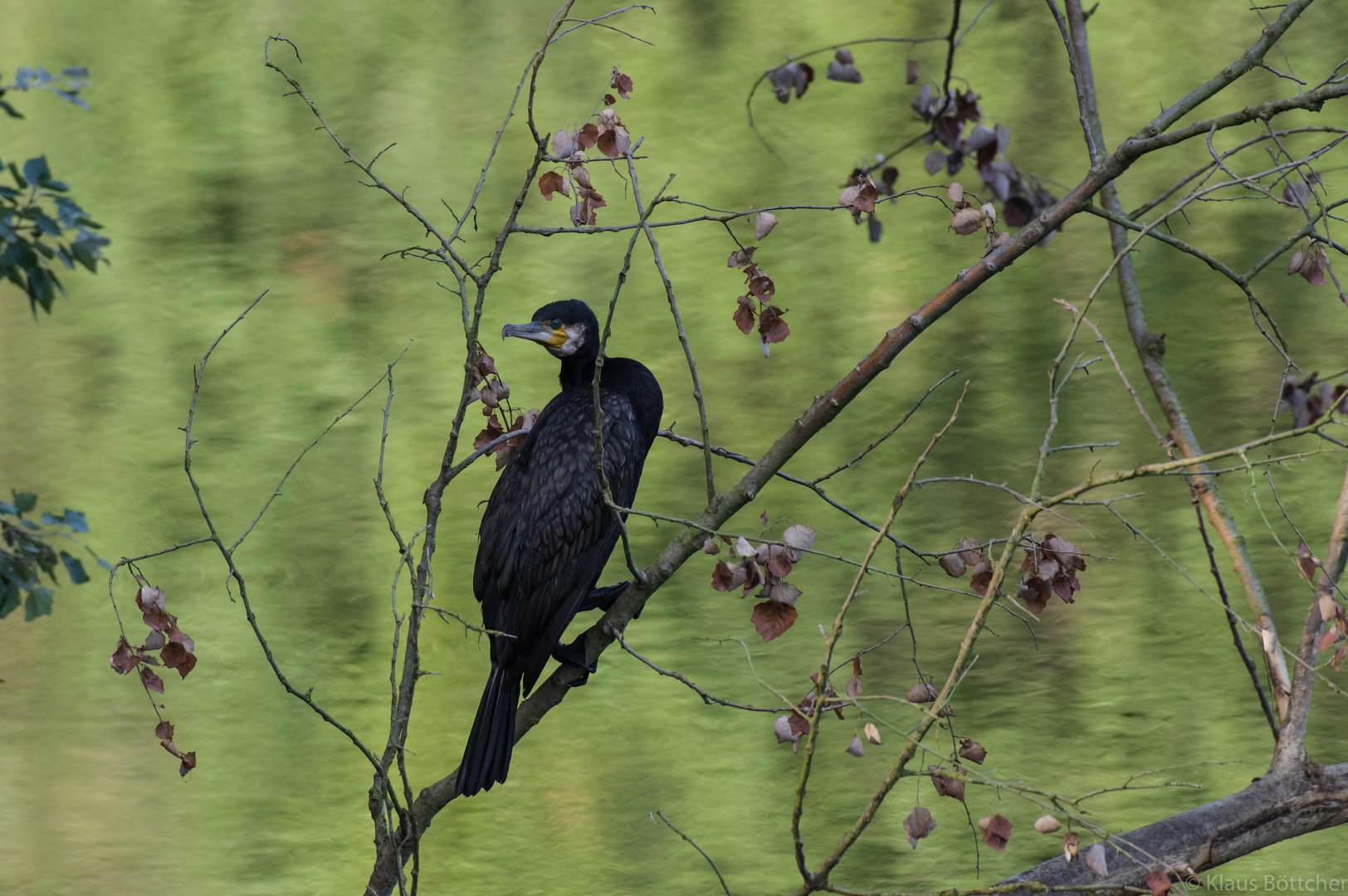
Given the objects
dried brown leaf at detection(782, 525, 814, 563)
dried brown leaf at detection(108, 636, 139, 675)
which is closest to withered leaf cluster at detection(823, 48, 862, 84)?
dried brown leaf at detection(782, 525, 814, 563)

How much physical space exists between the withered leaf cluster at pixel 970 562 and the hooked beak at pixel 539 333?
0.80m

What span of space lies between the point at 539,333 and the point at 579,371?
15 centimetres

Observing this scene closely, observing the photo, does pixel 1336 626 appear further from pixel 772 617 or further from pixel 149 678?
pixel 149 678

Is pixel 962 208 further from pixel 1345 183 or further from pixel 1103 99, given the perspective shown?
pixel 1345 183

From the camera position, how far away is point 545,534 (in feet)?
5.90

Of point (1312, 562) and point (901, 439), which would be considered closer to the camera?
point (1312, 562)

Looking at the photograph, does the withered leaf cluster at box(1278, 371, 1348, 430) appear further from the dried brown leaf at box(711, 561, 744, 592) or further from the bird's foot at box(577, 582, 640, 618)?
the bird's foot at box(577, 582, 640, 618)

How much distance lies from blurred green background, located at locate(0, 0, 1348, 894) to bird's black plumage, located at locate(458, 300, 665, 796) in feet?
2.14

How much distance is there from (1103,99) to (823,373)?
37.3 inches

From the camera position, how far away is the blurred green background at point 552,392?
2.51 m

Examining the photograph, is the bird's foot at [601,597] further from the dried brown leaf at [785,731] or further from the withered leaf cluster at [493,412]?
the dried brown leaf at [785,731]

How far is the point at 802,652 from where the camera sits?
255 centimetres

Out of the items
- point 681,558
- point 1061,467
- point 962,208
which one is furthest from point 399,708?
point 1061,467

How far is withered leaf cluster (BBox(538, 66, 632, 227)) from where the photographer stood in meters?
1.46
